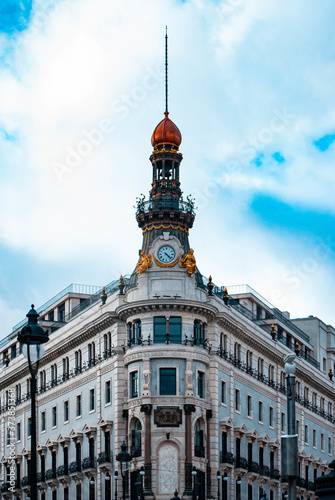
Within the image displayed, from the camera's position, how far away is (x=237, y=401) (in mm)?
86312

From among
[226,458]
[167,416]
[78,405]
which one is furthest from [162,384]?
[78,405]

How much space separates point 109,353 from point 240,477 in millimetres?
14099

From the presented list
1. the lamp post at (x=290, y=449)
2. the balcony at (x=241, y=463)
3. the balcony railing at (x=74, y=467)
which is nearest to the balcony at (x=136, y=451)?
the balcony railing at (x=74, y=467)

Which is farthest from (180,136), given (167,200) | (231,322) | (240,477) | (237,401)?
(240,477)

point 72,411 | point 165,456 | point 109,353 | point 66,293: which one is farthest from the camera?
point 66,293

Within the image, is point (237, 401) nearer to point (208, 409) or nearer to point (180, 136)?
point (208, 409)

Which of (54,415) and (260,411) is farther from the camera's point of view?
(54,415)

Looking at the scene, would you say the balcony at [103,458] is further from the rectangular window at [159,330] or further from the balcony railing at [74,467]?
the rectangular window at [159,330]

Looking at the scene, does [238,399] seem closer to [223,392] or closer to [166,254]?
[223,392]

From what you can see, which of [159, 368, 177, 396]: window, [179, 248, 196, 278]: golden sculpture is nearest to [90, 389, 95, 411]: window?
[159, 368, 177, 396]: window

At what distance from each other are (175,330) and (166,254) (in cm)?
582

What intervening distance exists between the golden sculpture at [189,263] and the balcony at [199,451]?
12.3m

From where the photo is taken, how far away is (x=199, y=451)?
77.5 metres

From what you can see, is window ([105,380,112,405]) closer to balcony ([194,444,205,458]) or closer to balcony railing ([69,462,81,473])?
balcony railing ([69,462,81,473])
